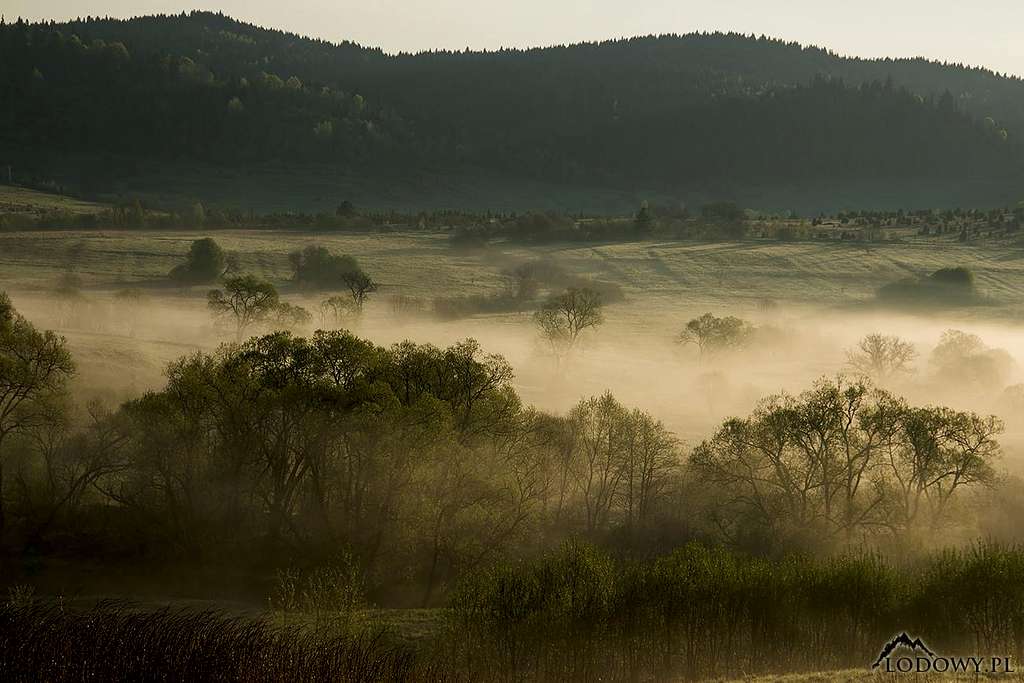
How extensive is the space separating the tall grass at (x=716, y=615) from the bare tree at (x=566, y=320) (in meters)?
61.3

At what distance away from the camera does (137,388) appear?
66.3 metres

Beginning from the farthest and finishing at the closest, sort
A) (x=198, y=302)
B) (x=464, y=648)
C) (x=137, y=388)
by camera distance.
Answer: (x=198, y=302)
(x=137, y=388)
(x=464, y=648)

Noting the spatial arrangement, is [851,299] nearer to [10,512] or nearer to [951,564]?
[951,564]

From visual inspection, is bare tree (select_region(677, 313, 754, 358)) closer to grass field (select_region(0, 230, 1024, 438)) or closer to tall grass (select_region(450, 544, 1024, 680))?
grass field (select_region(0, 230, 1024, 438))

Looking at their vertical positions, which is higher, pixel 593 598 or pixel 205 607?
pixel 593 598

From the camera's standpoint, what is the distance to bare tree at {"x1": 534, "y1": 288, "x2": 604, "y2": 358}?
323ft

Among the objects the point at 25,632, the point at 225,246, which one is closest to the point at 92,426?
the point at 25,632

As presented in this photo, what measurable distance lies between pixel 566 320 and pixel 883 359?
32492 millimetres

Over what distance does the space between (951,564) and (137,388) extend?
52.3m

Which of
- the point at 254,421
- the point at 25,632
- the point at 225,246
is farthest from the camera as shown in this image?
the point at 225,246

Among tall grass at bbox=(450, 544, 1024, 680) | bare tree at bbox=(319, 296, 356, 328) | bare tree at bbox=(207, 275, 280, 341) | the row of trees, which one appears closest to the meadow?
tall grass at bbox=(450, 544, 1024, 680)

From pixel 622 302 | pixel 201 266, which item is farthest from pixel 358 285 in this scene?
pixel 622 302

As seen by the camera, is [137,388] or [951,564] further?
[137,388]

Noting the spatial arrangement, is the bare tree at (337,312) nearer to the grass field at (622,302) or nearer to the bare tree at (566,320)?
the grass field at (622,302)
